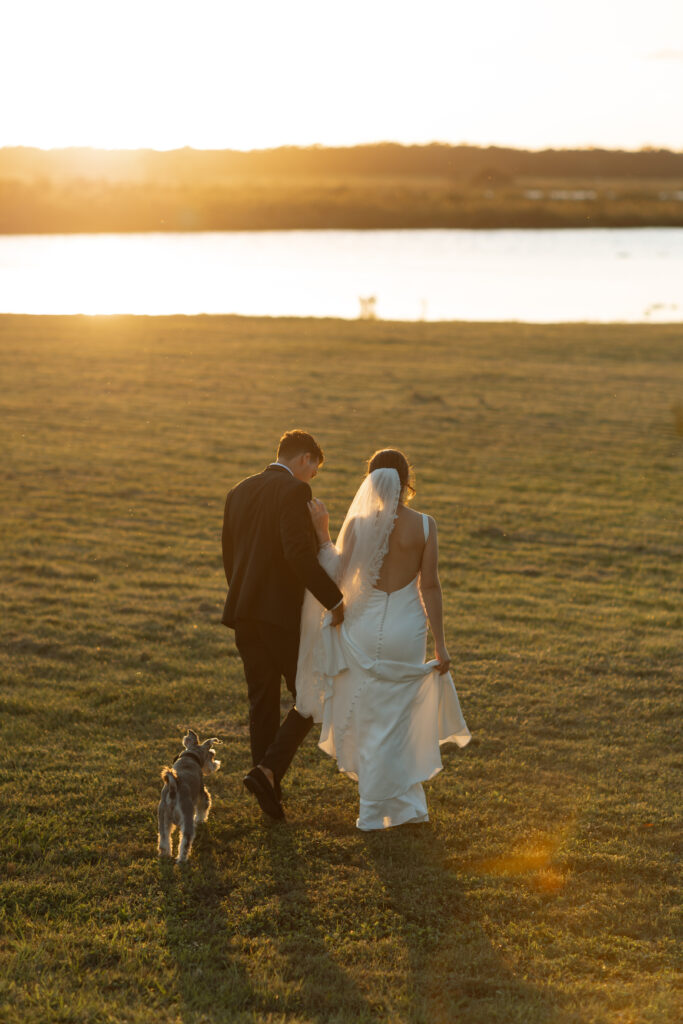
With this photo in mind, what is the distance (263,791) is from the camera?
663 cm

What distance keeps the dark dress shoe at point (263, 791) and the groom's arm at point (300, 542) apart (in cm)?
123

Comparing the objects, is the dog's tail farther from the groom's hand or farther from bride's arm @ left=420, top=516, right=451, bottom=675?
bride's arm @ left=420, top=516, right=451, bottom=675

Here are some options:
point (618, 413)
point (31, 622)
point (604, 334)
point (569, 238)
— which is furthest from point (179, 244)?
point (31, 622)

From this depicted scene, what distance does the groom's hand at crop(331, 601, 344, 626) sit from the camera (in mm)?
6617

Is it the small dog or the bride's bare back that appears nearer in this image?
the small dog

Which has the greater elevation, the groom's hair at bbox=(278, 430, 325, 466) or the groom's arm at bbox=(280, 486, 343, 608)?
the groom's hair at bbox=(278, 430, 325, 466)

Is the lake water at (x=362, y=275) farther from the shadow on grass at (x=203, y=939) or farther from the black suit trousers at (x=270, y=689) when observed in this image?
the shadow on grass at (x=203, y=939)

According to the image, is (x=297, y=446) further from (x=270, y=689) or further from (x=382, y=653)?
(x=270, y=689)

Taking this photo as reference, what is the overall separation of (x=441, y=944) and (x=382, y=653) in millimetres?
1746

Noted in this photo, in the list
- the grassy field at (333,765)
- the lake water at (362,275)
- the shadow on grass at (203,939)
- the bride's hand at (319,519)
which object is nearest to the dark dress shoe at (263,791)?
the grassy field at (333,765)

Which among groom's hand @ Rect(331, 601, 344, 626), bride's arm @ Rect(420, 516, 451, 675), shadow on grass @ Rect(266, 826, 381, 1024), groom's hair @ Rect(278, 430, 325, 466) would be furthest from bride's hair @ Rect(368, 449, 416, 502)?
shadow on grass @ Rect(266, 826, 381, 1024)

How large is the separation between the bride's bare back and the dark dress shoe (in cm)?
139

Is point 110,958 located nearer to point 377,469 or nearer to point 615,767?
point 377,469

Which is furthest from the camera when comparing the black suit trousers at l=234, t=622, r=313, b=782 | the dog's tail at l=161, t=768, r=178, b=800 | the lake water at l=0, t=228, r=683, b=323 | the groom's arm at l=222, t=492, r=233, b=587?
the lake water at l=0, t=228, r=683, b=323
